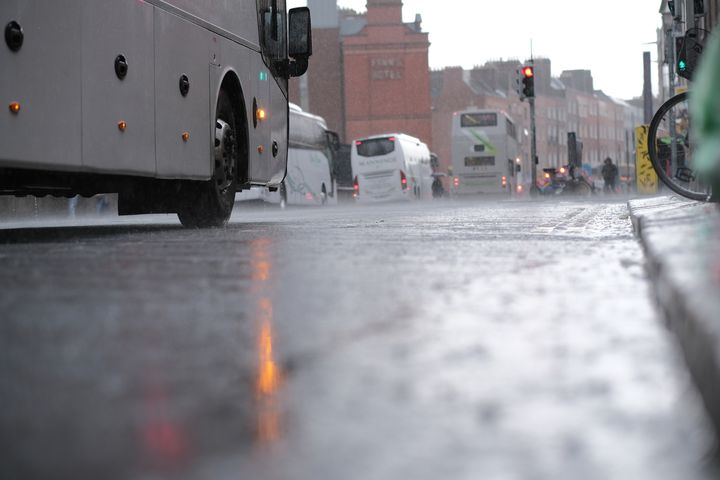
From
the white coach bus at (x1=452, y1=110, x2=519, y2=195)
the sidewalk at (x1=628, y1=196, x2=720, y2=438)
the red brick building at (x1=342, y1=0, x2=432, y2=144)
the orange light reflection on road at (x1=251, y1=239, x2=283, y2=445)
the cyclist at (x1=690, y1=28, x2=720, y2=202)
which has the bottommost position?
the orange light reflection on road at (x1=251, y1=239, x2=283, y2=445)

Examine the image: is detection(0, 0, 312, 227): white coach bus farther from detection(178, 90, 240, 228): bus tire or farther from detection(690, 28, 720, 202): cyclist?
detection(690, 28, 720, 202): cyclist

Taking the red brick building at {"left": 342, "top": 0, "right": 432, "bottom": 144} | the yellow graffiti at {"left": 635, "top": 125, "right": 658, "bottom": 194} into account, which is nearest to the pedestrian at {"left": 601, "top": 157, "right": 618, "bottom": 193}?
the yellow graffiti at {"left": 635, "top": 125, "right": 658, "bottom": 194}

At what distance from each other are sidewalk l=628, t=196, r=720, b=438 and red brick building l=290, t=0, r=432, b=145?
3388 inches

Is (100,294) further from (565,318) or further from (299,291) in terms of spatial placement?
(565,318)

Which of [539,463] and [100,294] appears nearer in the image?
[539,463]

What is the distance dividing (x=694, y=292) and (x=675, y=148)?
8.17 meters

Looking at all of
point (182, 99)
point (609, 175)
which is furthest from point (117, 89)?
point (609, 175)

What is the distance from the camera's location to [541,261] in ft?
22.8

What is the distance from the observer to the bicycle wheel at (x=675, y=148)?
11016 mm

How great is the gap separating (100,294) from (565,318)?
2013mm

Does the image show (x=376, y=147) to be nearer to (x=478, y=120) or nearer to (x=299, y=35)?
(x=478, y=120)

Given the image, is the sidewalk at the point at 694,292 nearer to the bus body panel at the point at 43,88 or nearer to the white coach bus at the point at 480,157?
the bus body panel at the point at 43,88

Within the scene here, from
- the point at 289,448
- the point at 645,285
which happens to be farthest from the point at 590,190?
the point at 289,448

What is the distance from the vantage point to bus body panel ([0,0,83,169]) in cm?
790
